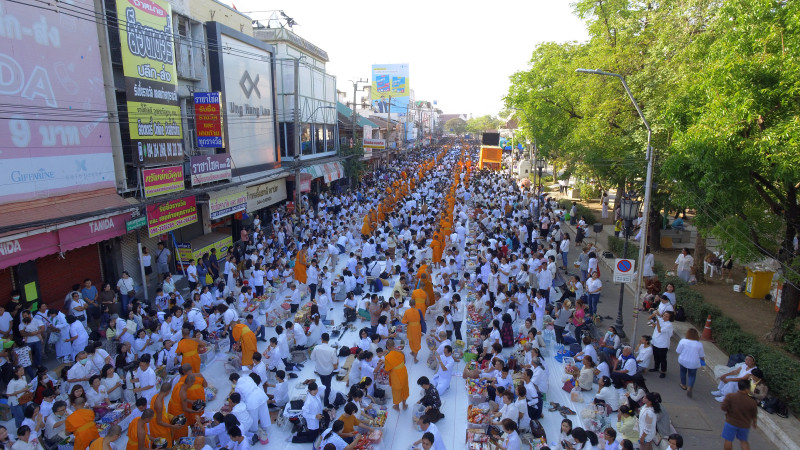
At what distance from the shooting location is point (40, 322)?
8922 millimetres

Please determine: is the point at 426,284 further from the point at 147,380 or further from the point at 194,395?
the point at 147,380

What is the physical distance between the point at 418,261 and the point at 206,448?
10.1m

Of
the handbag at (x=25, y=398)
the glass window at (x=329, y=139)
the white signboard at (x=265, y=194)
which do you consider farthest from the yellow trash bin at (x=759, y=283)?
the glass window at (x=329, y=139)

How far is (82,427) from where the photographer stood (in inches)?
239

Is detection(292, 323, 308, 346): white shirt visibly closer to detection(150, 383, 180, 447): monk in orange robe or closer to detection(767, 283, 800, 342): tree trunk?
detection(150, 383, 180, 447): monk in orange robe

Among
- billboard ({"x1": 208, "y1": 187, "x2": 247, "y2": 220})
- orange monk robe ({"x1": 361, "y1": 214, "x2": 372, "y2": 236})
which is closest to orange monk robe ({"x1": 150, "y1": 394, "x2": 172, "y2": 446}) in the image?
billboard ({"x1": 208, "y1": 187, "x2": 247, "y2": 220})

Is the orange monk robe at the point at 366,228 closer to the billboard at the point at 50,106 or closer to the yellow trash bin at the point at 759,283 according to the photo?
the billboard at the point at 50,106

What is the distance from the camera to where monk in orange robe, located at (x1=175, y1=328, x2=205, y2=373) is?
26.5 ft

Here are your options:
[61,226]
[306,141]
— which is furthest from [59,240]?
[306,141]

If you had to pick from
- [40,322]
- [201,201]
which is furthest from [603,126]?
[40,322]

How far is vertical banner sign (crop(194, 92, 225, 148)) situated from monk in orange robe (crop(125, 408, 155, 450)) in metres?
10.7

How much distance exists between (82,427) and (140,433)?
723 millimetres

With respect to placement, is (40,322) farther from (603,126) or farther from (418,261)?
(603,126)

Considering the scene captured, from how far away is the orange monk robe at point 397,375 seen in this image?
25.6 feet
